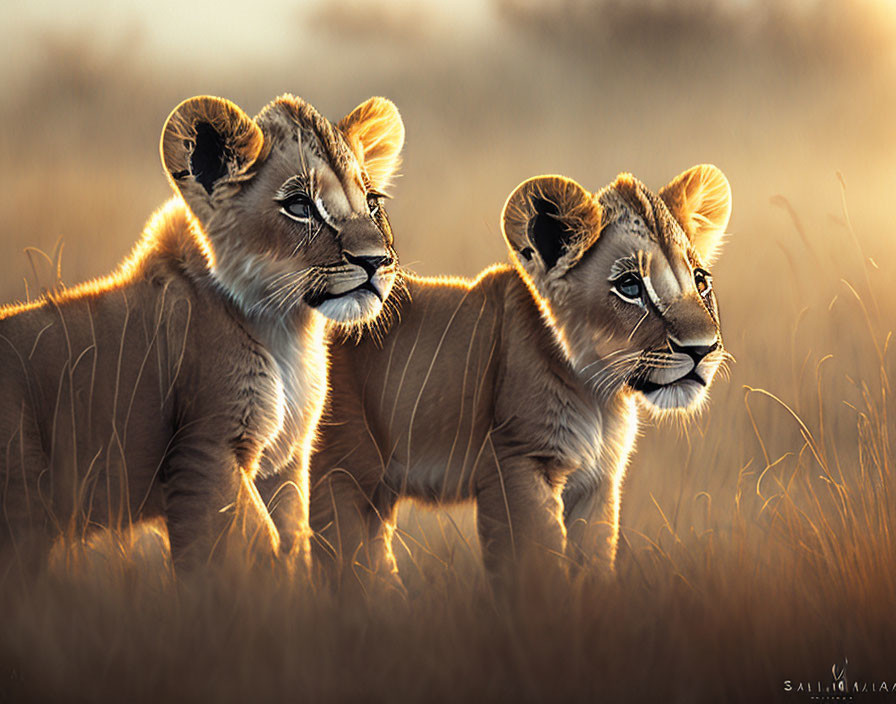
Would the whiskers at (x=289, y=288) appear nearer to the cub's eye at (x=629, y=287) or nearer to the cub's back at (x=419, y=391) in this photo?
the cub's back at (x=419, y=391)

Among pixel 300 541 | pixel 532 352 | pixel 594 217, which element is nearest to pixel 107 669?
pixel 300 541

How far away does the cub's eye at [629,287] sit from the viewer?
3.41 meters

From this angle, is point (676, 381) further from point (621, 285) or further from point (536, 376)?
point (536, 376)

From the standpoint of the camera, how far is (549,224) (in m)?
3.49

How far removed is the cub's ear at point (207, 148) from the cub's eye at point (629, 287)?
1.21m

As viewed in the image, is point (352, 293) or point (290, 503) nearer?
point (352, 293)

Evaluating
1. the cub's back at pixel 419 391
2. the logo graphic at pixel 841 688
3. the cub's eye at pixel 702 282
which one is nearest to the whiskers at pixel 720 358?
the cub's eye at pixel 702 282

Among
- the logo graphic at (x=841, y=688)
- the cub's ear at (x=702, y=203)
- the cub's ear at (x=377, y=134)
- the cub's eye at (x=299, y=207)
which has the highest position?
the cub's ear at (x=377, y=134)

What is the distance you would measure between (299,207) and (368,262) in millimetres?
279

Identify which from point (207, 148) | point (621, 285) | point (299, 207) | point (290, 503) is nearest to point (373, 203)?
point (299, 207)

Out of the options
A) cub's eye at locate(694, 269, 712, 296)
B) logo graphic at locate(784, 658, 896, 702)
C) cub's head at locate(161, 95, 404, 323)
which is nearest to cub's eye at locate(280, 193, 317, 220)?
cub's head at locate(161, 95, 404, 323)

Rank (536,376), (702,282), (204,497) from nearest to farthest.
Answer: (204,497), (702,282), (536,376)

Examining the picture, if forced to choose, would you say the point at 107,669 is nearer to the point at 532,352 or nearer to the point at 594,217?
the point at 532,352

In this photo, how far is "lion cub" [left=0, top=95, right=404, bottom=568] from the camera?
10.3ft
